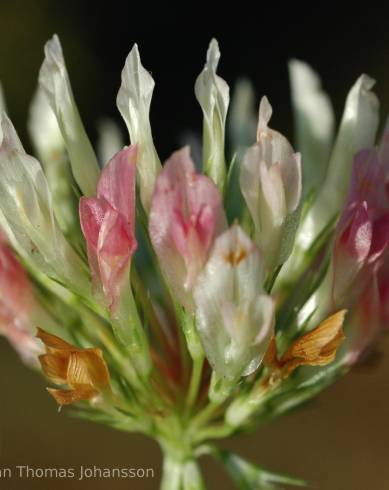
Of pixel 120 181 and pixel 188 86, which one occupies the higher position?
pixel 188 86

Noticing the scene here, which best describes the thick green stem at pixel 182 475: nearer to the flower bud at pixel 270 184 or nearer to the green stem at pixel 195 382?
the green stem at pixel 195 382

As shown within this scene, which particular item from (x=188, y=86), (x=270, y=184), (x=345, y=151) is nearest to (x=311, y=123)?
(x=345, y=151)

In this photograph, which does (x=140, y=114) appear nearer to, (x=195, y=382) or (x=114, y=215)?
(x=114, y=215)

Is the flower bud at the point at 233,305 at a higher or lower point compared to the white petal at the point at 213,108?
lower

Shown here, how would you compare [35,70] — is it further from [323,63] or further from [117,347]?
[117,347]

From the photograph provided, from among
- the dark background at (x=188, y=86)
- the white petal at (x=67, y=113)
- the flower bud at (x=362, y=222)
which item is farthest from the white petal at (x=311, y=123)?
the dark background at (x=188, y=86)

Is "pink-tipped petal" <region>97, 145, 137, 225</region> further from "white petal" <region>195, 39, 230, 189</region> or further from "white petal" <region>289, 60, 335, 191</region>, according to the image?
"white petal" <region>289, 60, 335, 191</region>
